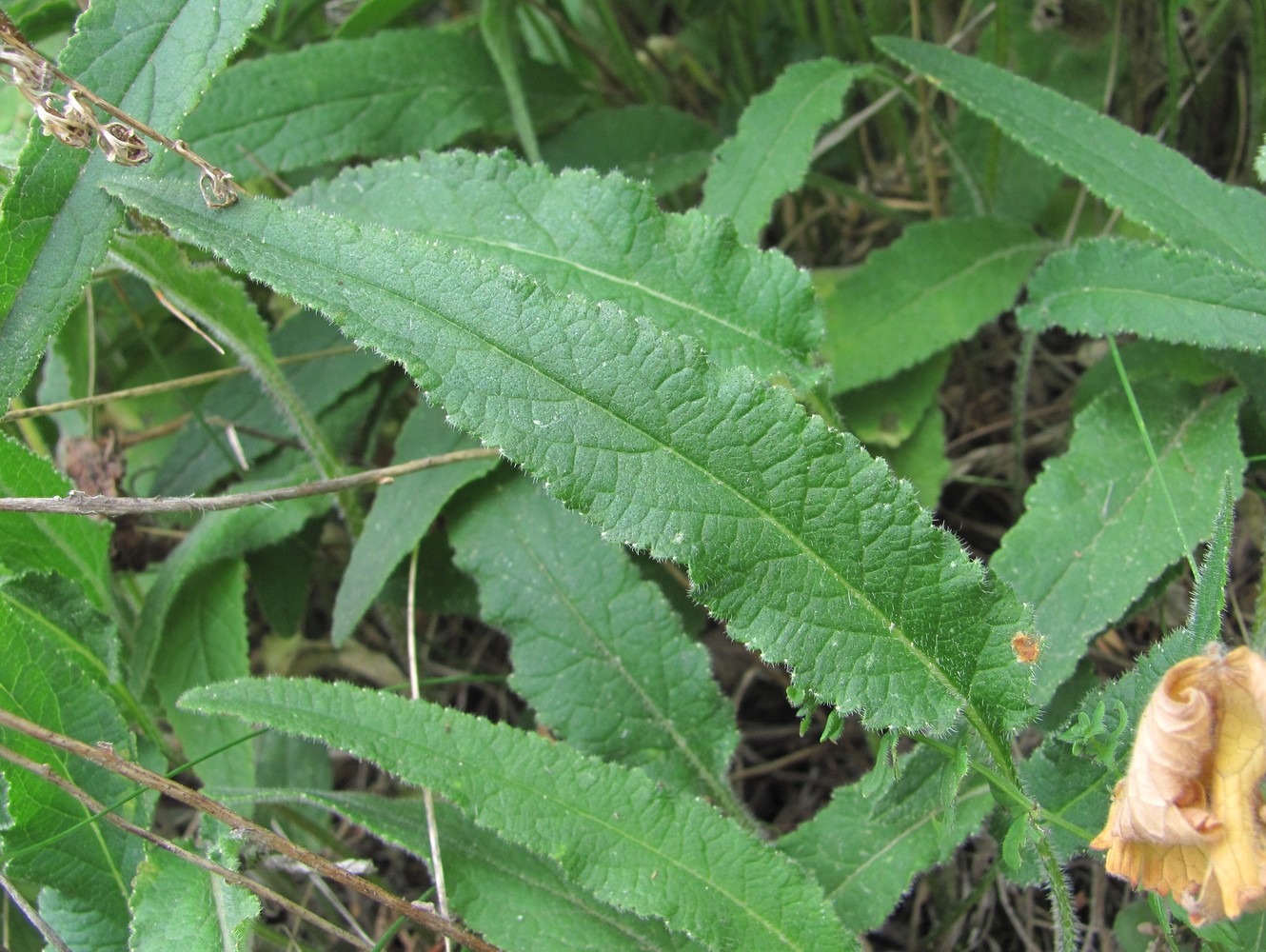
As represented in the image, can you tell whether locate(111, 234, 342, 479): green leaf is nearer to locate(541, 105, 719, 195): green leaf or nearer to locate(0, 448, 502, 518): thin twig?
locate(0, 448, 502, 518): thin twig

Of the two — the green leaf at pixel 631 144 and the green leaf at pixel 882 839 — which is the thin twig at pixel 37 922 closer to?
the green leaf at pixel 882 839

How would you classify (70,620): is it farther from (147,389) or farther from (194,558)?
(147,389)

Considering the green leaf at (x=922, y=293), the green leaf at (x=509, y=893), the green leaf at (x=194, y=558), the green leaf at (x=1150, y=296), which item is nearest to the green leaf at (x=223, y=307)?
the green leaf at (x=194, y=558)

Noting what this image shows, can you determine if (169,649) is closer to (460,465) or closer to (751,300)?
(460,465)

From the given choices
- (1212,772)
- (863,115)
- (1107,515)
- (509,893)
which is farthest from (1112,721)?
(863,115)

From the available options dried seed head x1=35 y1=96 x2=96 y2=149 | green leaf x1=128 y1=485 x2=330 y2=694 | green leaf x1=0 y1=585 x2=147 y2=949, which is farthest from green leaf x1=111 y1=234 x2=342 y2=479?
green leaf x1=0 y1=585 x2=147 y2=949

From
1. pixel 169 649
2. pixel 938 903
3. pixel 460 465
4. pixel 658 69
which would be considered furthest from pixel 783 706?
pixel 658 69
